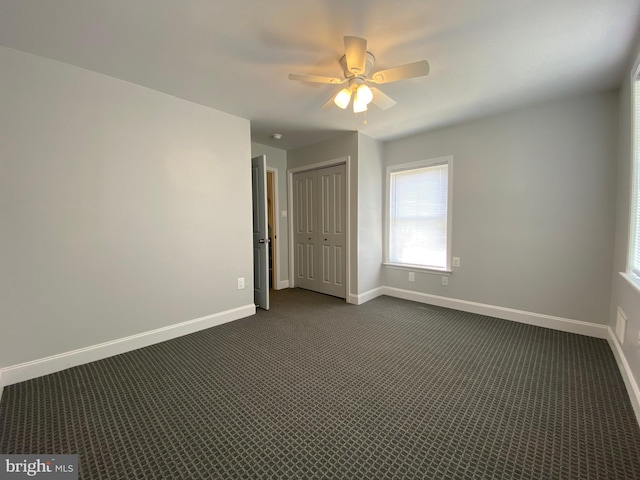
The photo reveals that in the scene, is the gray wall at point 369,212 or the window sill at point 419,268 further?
the gray wall at point 369,212

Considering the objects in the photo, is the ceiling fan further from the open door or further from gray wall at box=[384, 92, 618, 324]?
gray wall at box=[384, 92, 618, 324]

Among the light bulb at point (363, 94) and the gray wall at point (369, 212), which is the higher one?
the light bulb at point (363, 94)

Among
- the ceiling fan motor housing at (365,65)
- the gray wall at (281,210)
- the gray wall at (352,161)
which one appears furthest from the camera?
the gray wall at (281,210)

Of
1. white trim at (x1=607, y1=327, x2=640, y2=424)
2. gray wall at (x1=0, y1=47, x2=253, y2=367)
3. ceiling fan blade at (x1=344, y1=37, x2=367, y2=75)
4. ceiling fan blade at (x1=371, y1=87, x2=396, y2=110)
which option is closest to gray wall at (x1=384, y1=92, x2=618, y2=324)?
white trim at (x1=607, y1=327, x2=640, y2=424)

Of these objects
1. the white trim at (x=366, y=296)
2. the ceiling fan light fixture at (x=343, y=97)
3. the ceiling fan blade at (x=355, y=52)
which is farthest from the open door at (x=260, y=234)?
the ceiling fan blade at (x=355, y=52)

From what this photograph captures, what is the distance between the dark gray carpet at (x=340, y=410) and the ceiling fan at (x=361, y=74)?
2192 mm

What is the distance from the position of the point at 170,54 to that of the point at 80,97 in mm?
910

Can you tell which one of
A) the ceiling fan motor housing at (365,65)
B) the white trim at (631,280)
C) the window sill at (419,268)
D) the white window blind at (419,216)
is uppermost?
the ceiling fan motor housing at (365,65)

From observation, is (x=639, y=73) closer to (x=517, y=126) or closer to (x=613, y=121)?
(x=613, y=121)

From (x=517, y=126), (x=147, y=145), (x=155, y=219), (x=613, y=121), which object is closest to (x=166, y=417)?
(x=155, y=219)

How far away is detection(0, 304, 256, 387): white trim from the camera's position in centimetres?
207

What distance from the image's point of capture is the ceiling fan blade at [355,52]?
1664mm

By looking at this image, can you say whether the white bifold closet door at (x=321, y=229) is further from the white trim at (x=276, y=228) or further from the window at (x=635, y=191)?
the window at (x=635, y=191)

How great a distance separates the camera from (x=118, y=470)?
1352 mm
